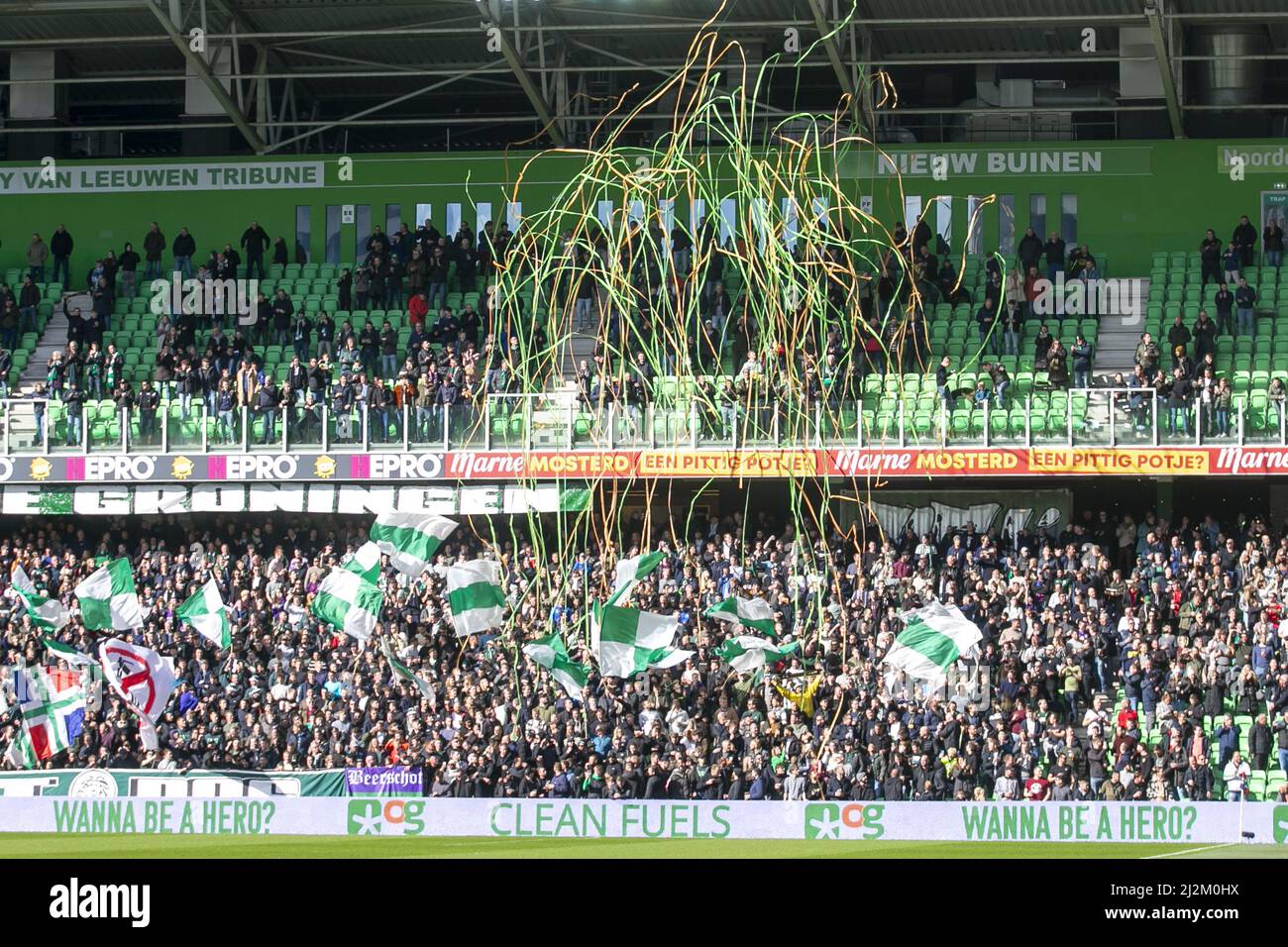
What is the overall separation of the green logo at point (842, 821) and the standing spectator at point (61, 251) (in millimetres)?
20559

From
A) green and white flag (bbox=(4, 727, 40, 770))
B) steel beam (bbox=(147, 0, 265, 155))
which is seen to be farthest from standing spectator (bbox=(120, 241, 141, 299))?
green and white flag (bbox=(4, 727, 40, 770))

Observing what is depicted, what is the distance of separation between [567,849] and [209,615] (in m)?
6.74

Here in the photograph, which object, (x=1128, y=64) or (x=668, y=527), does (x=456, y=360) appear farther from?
(x=1128, y=64)

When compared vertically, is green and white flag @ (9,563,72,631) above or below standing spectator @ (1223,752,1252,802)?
above

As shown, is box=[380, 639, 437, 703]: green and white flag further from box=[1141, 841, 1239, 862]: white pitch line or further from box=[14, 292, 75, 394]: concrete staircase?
box=[14, 292, 75, 394]: concrete staircase

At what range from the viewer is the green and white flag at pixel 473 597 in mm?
25422

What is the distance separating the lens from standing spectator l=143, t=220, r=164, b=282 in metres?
36.8

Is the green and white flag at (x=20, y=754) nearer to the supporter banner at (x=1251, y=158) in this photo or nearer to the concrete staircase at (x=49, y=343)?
the concrete staircase at (x=49, y=343)

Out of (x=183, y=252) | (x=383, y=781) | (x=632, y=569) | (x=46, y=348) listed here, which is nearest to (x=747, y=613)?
(x=632, y=569)

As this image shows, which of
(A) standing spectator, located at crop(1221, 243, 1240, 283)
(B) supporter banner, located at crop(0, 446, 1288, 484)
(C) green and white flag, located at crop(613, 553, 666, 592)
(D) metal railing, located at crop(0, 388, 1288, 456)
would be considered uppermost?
(A) standing spectator, located at crop(1221, 243, 1240, 283)

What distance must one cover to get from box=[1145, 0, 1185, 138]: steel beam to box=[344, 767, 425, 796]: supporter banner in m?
16.8

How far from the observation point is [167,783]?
2620 centimetres

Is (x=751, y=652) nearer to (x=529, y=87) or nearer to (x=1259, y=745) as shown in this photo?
(x=1259, y=745)

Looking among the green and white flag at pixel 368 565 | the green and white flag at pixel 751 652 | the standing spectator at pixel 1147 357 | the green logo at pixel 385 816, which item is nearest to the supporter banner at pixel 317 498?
the green and white flag at pixel 368 565
